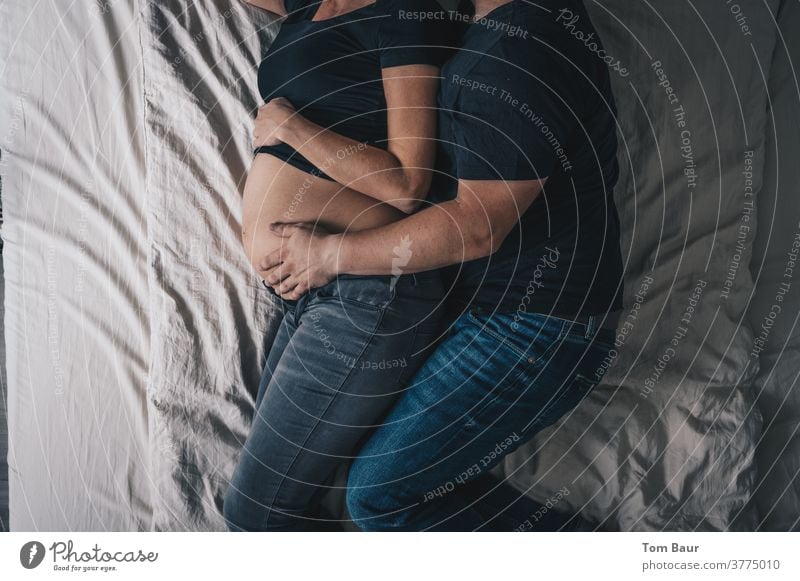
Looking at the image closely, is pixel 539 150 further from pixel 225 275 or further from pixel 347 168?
pixel 225 275

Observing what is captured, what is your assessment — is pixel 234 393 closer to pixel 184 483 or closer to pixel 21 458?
pixel 184 483

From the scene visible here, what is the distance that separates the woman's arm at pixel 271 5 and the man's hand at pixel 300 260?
207 millimetres

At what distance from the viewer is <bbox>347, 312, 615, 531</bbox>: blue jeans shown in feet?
1.53

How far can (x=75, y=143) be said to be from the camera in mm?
544

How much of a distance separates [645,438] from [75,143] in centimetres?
63

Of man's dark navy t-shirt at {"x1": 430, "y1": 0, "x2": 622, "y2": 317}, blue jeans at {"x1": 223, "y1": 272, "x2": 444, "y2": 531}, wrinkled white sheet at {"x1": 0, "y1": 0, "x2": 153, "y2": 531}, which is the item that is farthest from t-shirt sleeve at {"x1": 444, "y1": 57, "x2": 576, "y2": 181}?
wrinkled white sheet at {"x1": 0, "y1": 0, "x2": 153, "y2": 531}

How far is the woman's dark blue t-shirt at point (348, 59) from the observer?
0.43 metres

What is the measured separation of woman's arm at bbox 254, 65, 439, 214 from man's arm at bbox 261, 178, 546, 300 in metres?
0.03

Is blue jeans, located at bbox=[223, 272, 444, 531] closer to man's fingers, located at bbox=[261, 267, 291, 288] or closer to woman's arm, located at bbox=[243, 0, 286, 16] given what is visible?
man's fingers, located at bbox=[261, 267, 291, 288]

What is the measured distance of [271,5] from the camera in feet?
1.73

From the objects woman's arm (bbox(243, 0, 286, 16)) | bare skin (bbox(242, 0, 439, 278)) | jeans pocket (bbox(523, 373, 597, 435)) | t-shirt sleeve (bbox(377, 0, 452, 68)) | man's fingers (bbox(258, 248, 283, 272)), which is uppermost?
woman's arm (bbox(243, 0, 286, 16))

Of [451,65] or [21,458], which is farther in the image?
[21,458]
